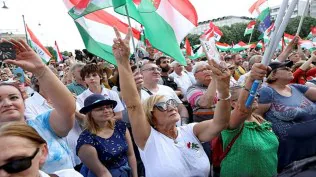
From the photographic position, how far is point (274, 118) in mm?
3535

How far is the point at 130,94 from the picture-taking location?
7.84 feet

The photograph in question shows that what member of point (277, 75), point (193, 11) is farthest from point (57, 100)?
point (277, 75)

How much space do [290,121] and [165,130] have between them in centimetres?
158

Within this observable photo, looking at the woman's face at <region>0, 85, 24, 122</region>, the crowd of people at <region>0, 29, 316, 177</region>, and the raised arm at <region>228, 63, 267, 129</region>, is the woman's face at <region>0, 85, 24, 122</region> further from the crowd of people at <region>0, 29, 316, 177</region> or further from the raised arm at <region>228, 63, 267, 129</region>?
the raised arm at <region>228, 63, 267, 129</region>

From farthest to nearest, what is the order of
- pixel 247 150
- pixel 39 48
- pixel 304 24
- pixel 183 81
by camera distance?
pixel 304 24 < pixel 39 48 < pixel 183 81 < pixel 247 150

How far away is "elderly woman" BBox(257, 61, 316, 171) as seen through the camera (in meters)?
3.48

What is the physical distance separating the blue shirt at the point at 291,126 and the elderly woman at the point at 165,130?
1.15 metres

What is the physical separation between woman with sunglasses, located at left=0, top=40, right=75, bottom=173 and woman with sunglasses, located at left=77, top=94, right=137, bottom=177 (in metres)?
0.53

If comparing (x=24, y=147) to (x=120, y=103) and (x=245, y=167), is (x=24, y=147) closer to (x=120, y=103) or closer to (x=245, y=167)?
(x=245, y=167)

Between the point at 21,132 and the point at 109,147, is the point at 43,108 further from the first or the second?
the point at 21,132

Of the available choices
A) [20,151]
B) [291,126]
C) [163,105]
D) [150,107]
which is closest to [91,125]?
[150,107]

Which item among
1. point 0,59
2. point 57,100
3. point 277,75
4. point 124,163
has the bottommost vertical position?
point 124,163

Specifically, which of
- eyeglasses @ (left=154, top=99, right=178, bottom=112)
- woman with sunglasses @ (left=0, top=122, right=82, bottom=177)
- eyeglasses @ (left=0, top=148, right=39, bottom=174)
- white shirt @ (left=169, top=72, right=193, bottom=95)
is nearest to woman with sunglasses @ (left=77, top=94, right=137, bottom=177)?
A: eyeglasses @ (left=154, top=99, right=178, bottom=112)

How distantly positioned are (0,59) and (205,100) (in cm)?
229
